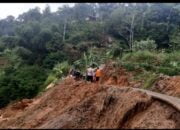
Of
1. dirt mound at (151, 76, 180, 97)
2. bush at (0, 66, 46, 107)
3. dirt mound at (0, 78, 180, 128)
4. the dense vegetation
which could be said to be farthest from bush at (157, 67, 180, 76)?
bush at (0, 66, 46, 107)

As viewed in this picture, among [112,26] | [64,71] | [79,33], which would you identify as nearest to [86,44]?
[79,33]

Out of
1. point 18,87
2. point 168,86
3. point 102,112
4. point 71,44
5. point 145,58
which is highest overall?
point 102,112

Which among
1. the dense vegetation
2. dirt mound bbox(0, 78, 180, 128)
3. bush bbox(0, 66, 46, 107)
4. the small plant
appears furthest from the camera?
the dense vegetation

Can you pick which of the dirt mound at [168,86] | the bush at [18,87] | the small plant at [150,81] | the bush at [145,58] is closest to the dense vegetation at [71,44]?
the bush at [18,87]

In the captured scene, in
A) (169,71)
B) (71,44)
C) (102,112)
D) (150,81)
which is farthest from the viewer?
(71,44)

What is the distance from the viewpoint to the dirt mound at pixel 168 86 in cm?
1642

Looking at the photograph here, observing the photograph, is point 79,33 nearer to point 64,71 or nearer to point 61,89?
point 64,71

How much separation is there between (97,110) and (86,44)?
36761mm

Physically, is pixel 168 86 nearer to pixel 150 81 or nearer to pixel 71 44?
pixel 150 81

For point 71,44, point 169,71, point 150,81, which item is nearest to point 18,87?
point 169,71

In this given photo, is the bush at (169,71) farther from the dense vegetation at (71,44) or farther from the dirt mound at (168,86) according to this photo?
the dense vegetation at (71,44)

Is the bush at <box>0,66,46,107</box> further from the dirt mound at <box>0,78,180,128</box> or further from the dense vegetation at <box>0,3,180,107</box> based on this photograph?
the dirt mound at <box>0,78,180,128</box>

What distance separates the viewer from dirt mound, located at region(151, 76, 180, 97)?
16.4m

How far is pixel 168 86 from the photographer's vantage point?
56.9 ft
